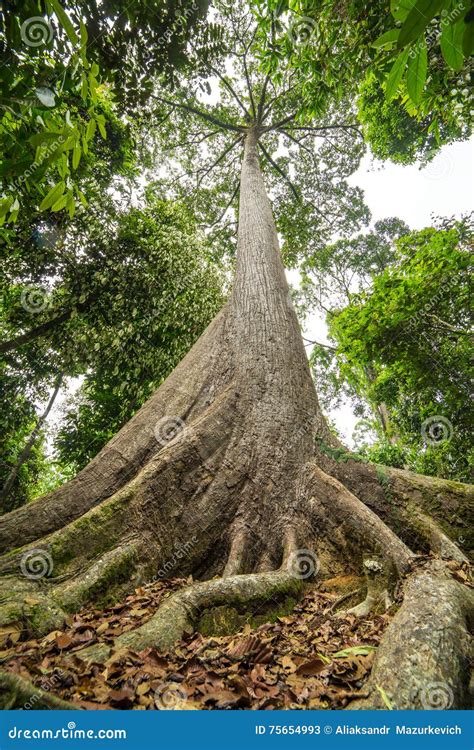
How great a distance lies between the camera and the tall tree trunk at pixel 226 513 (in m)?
2.19

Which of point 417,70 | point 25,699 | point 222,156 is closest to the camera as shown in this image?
point 417,70

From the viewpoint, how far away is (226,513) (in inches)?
113

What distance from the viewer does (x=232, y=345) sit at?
13.9 ft

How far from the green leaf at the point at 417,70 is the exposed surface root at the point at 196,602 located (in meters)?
2.35

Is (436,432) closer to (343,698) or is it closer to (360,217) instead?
(343,698)

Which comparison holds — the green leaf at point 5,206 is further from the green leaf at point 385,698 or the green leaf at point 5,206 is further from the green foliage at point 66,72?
the green leaf at point 385,698

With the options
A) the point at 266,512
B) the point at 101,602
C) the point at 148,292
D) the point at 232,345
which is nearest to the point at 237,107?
the point at 148,292

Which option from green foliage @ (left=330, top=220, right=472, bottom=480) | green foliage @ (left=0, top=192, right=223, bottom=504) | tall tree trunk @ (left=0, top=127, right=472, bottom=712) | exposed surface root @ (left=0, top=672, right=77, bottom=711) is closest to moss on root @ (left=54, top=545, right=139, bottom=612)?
tall tree trunk @ (left=0, top=127, right=472, bottom=712)

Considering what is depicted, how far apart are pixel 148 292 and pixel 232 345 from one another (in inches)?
133

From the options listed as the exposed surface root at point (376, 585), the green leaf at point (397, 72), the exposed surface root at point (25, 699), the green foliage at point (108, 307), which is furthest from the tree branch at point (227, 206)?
the exposed surface root at point (25, 699)

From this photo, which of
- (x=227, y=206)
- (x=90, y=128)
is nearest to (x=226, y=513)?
(x=90, y=128)

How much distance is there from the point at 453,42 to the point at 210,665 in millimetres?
2326

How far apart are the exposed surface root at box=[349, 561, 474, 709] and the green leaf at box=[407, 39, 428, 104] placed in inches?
73.9

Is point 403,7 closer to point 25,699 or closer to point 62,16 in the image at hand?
point 62,16
